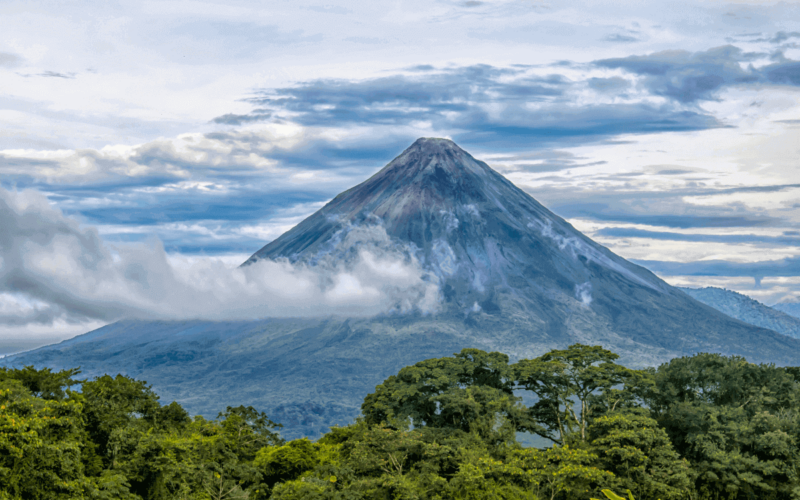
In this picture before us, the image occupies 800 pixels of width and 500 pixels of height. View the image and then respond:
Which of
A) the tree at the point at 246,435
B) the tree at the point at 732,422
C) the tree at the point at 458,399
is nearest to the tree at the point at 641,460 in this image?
the tree at the point at 732,422

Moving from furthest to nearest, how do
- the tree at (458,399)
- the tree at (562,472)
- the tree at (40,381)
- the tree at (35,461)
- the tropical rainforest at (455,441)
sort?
the tree at (458,399) → the tree at (40,381) → the tree at (562,472) → the tropical rainforest at (455,441) → the tree at (35,461)

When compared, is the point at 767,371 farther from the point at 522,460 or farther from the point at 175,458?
the point at 175,458

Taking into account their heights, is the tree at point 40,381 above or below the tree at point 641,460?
above

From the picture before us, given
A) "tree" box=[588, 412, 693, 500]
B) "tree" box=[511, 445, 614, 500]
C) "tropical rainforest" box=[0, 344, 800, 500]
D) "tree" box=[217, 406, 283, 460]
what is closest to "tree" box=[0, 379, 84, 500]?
"tropical rainforest" box=[0, 344, 800, 500]

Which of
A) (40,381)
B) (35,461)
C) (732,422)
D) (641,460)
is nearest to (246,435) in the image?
(40,381)

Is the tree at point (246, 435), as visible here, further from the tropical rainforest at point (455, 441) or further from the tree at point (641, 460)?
the tree at point (641, 460)

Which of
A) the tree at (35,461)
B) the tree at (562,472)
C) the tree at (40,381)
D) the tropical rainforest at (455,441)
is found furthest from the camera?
the tree at (40,381)
